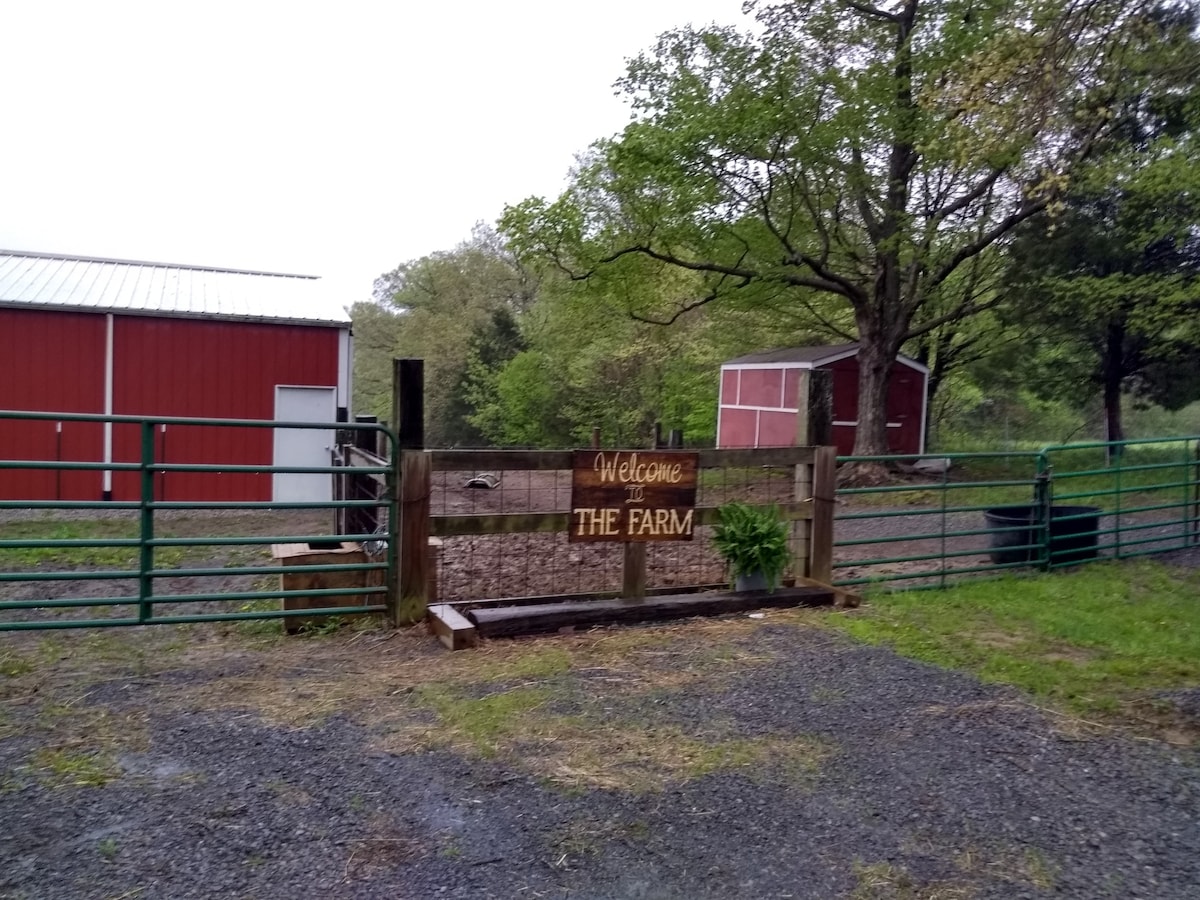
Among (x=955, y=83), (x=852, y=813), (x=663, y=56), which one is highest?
(x=663, y=56)

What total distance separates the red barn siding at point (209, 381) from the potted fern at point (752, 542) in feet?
31.5

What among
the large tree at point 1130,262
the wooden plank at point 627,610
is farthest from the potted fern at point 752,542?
the large tree at point 1130,262

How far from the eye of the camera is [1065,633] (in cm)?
669

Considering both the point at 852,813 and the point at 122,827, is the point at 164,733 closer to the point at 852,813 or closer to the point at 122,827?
the point at 122,827

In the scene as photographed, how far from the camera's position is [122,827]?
338 centimetres

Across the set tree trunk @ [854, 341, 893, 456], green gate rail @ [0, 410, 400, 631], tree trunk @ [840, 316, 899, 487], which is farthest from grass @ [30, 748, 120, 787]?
tree trunk @ [854, 341, 893, 456]

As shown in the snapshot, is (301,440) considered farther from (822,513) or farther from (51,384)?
(822,513)

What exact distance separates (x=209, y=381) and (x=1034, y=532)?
11992 mm

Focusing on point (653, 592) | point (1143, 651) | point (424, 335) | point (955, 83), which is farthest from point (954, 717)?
point (424, 335)

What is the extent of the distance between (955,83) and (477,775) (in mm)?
7622

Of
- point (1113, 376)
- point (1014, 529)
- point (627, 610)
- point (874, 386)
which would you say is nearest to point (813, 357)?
point (874, 386)

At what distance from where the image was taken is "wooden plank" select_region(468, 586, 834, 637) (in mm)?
6137

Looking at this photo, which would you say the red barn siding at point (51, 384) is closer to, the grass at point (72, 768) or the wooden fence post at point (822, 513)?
the wooden fence post at point (822, 513)

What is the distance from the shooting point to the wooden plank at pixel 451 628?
5824 millimetres
